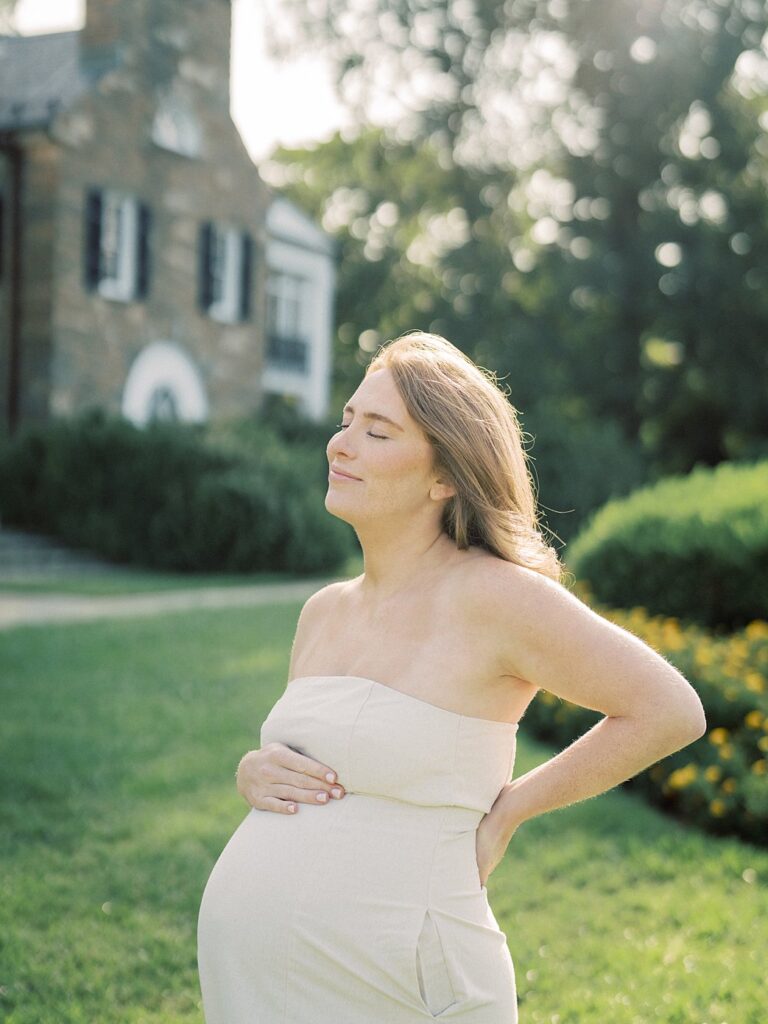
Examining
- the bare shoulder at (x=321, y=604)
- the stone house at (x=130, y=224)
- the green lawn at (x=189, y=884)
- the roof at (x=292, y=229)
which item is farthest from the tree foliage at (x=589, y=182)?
the bare shoulder at (x=321, y=604)

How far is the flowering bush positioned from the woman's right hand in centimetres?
317

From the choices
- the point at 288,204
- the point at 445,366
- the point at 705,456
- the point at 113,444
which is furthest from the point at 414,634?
the point at 705,456

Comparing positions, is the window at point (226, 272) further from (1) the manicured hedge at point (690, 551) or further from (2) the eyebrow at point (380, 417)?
(2) the eyebrow at point (380, 417)

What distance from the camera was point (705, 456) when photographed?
126ft

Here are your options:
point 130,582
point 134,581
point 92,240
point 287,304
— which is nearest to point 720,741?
point 130,582

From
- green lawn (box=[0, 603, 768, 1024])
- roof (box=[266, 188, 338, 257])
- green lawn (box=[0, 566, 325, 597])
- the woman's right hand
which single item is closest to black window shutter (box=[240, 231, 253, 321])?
roof (box=[266, 188, 338, 257])

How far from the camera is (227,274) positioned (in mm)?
24828

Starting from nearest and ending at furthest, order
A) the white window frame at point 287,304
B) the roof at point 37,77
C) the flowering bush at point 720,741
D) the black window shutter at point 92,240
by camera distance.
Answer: the flowering bush at point 720,741 → the roof at point 37,77 → the black window shutter at point 92,240 → the white window frame at point 287,304

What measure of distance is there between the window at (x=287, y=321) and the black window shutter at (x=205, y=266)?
4.41m

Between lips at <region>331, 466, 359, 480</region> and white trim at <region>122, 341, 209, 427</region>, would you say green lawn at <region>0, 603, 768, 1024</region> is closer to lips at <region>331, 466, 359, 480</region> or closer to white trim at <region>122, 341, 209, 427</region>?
lips at <region>331, 466, 359, 480</region>

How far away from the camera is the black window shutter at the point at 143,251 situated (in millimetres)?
22172

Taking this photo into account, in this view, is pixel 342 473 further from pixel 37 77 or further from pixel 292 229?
pixel 292 229

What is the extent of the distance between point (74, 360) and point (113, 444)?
290 centimetres

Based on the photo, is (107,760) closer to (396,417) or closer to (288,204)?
(396,417)
